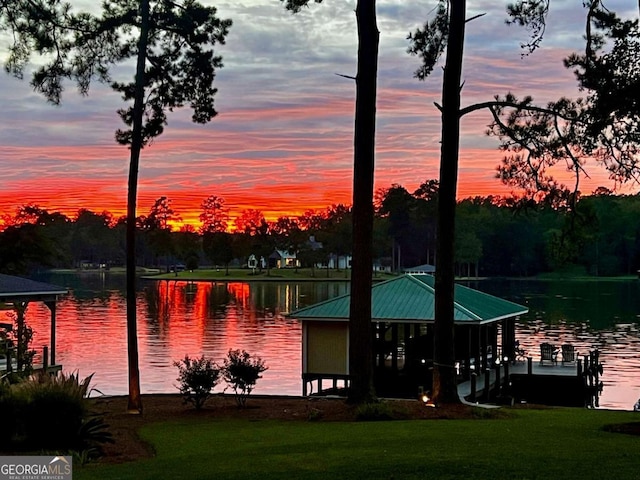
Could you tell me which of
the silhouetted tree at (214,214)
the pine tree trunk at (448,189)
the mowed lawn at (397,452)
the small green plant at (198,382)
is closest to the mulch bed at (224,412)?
the small green plant at (198,382)

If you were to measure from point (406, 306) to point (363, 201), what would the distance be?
8.88 m

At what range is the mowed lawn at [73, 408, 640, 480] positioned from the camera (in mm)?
7891

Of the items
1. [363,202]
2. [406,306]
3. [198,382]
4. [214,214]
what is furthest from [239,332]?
[214,214]

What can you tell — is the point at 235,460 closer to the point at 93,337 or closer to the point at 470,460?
the point at 470,460

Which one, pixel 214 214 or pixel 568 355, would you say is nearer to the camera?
pixel 568 355

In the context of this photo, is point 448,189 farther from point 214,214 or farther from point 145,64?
point 214,214

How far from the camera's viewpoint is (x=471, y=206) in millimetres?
115375

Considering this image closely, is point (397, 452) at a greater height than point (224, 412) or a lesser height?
greater

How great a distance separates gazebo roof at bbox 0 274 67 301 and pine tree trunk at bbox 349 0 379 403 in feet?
34.6

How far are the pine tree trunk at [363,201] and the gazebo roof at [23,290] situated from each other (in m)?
10.6

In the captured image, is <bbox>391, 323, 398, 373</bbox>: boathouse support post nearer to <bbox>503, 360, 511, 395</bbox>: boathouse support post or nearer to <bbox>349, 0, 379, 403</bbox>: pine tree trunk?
<bbox>503, 360, 511, 395</bbox>: boathouse support post

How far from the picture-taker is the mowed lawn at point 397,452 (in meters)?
7.89

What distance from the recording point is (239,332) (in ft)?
150

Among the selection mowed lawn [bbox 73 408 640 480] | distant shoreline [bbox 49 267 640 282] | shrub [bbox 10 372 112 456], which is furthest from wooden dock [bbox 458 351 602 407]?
distant shoreline [bbox 49 267 640 282]
